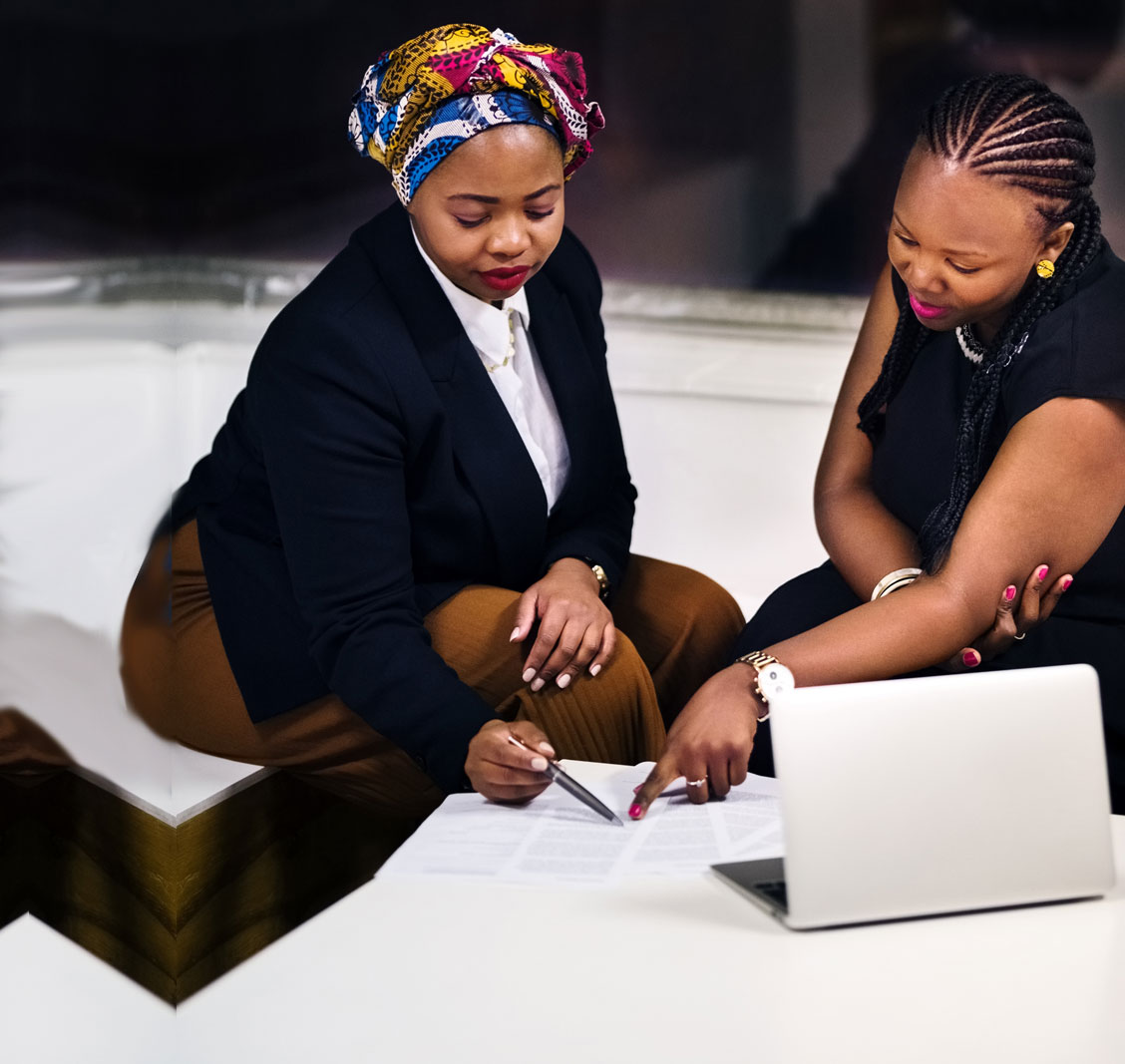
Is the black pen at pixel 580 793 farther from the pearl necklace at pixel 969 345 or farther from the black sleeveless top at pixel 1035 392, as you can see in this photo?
the pearl necklace at pixel 969 345

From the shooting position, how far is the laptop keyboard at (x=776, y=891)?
0.99 meters

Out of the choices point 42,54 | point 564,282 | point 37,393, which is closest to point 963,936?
point 564,282

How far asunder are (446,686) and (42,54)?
1.49m

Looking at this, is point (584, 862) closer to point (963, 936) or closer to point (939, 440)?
point (963, 936)

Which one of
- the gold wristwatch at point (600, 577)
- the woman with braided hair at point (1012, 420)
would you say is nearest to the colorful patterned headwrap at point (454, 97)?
the woman with braided hair at point (1012, 420)

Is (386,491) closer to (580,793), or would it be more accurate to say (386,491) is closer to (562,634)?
(562,634)

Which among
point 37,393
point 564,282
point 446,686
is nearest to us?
point 446,686

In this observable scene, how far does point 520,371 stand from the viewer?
1.83 meters

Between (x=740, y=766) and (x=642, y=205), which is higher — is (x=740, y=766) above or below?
below

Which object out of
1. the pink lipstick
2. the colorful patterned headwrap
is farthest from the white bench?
the pink lipstick

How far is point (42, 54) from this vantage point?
7.48 ft

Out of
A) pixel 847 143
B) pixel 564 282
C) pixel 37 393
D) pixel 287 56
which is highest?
pixel 287 56

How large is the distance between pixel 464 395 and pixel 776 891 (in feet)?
2.81

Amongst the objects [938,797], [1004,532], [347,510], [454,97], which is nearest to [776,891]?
[938,797]
